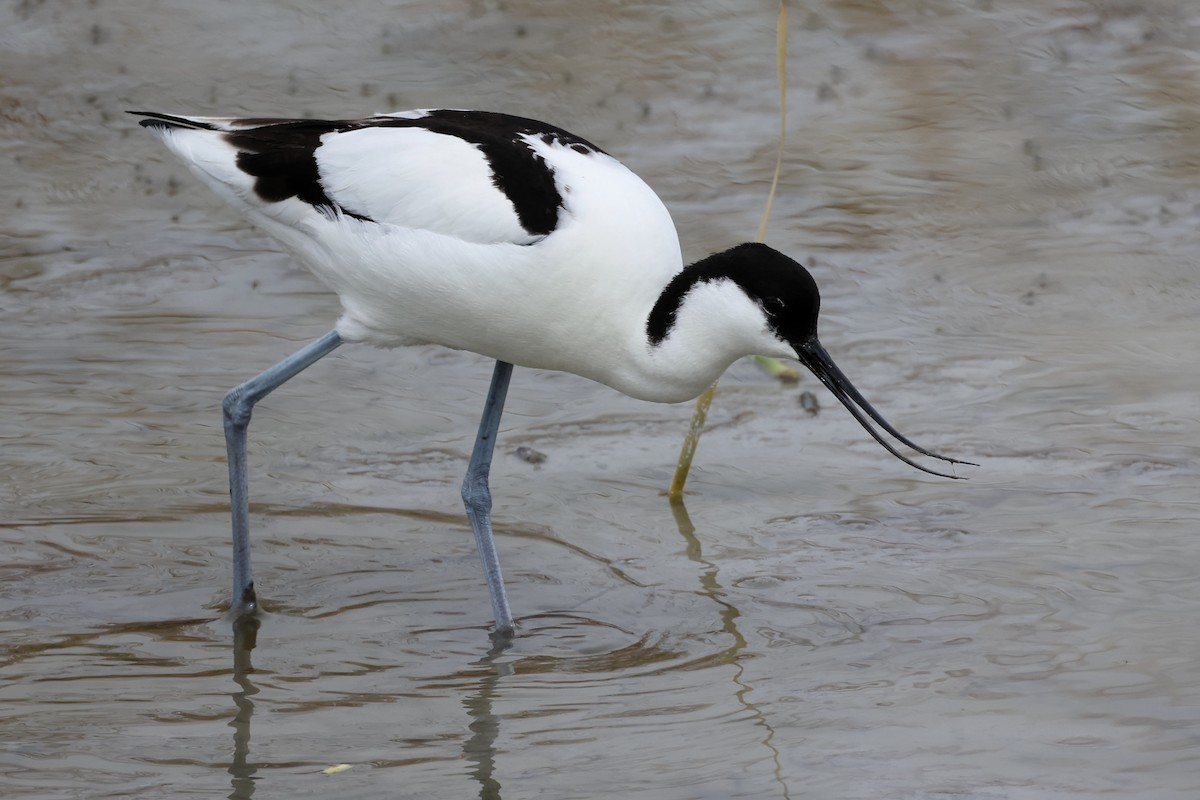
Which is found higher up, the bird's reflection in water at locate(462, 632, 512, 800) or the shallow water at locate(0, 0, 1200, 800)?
the shallow water at locate(0, 0, 1200, 800)

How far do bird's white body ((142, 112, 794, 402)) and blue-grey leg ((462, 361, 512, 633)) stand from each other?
0.23m

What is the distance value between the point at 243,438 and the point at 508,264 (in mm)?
1042

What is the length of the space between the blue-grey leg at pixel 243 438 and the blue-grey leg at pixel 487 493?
17.7 inches

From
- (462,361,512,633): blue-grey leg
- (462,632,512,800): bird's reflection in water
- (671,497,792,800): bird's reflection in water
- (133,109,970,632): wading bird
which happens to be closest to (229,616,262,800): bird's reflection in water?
(133,109,970,632): wading bird

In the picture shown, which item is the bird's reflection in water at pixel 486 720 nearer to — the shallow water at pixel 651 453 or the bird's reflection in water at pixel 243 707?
the shallow water at pixel 651 453

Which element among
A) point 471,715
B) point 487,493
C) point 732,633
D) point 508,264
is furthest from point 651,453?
point 471,715

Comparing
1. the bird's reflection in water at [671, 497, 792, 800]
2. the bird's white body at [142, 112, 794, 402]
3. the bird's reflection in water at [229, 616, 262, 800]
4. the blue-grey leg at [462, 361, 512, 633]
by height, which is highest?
the bird's white body at [142, 112, 794, 402]

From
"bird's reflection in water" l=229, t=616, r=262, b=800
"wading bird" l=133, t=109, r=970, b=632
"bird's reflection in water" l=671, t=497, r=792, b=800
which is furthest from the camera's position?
"wading bird" l=133, t=109, r=970, b=632

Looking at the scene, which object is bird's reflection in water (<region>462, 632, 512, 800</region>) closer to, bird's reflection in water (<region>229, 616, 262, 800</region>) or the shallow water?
the shallow water

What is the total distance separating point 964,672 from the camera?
12.8ft

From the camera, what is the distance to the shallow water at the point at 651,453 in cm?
362

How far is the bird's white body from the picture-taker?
158 inches

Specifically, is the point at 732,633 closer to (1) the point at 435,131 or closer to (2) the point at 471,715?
(2) the point at 471,715

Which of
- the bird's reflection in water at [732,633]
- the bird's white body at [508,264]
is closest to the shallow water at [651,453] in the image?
the bird's reflection in water at [732,633]
